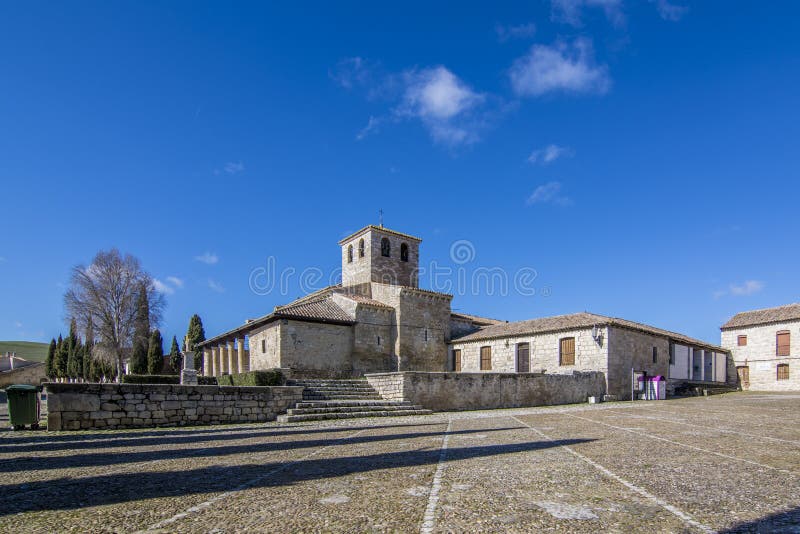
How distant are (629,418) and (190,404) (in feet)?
38.4

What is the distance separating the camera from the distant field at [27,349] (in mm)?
78688

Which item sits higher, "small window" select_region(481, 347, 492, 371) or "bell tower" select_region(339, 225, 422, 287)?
"bell tower" select_region(339, 225, 422, 287)

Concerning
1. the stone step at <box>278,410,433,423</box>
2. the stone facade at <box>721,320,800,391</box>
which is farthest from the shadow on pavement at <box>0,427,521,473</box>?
the stone facade at <box>721,320,800,391</box>

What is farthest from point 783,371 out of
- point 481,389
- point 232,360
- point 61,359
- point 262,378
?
point 61,359

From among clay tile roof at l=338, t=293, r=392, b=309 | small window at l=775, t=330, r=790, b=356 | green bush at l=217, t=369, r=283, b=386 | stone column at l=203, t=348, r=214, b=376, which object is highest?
clay tile roof at l=338, t=293, r=392, b=309

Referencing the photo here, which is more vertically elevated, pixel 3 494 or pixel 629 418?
pixel 3 494

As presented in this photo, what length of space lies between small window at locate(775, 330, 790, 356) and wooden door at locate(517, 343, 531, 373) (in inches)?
758

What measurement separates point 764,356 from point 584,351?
1903 cm

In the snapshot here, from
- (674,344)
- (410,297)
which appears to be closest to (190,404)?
(410,297)

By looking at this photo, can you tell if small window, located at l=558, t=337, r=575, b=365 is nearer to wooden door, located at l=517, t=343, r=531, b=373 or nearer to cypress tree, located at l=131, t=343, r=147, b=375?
wooden door, located at l=517, t=343, r=531, b=373

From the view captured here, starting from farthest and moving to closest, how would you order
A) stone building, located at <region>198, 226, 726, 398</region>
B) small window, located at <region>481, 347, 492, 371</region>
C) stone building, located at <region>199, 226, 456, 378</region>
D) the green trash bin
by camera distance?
small window, located at <region>481, 347, 492, 371</region>
stone building, located at <region>199, 226, 456, 378</region>
stone building, located at <region>198, 226, 726, 398</region>
the green trash bin

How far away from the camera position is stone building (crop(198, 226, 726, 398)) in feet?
77.3

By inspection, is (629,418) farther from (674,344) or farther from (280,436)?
(674,344)

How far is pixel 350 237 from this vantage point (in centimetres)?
3181
